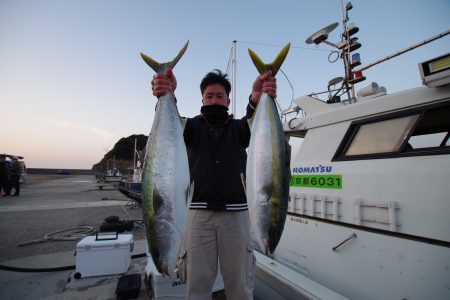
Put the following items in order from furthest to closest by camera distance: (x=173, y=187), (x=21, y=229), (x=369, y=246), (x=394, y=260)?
(x=21, y=229) → (x=369, y=246) → (x=394, y=260) → (x=173, y=187)

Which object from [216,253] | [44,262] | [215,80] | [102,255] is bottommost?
[44,262]

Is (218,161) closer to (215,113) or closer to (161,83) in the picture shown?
(215,113)

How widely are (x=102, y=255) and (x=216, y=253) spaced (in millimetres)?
3086

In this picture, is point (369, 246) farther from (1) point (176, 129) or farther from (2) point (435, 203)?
(1) point (176, 129)

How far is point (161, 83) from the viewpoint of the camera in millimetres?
1742

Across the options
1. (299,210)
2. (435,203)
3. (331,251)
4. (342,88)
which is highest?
(342,88)

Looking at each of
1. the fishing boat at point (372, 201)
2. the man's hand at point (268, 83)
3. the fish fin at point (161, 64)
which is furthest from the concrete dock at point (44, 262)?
the fish fin at point (161, 64)

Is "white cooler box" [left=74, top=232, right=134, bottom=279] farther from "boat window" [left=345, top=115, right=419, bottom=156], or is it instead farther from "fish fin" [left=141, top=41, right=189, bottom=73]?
"boat window" [left=345, top=115, right=419, bottom=156]

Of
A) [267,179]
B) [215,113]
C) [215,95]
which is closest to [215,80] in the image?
[215,95]

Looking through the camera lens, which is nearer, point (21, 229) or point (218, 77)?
point (218, 77)

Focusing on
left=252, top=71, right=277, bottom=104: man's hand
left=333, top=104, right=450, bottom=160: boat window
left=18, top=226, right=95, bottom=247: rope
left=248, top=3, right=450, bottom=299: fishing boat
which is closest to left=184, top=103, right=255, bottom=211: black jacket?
left=252, top=71, right=277, bottom=104: man's hand

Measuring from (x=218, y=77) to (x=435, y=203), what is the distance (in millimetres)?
2464

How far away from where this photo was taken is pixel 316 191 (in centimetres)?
364

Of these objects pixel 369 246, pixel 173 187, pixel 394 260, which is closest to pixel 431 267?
pixel 394 260
